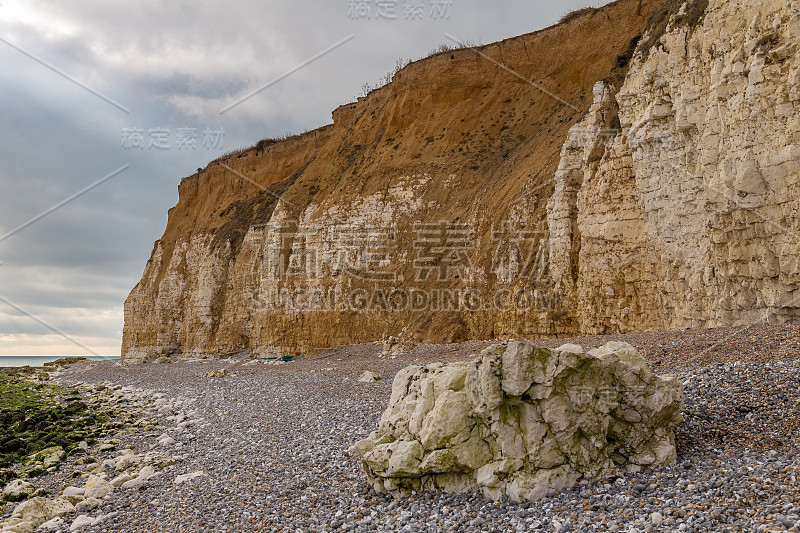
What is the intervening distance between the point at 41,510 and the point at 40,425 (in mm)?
9732

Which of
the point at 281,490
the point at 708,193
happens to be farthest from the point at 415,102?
the point at 281,490

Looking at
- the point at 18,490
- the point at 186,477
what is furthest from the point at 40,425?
the point at 186,477

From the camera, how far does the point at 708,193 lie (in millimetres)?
13352

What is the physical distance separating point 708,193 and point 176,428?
53.1ft

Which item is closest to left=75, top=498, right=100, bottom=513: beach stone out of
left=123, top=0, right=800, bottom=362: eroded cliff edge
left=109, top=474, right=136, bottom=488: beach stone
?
left=109, top=474, right=136, bottom=488: beach stone

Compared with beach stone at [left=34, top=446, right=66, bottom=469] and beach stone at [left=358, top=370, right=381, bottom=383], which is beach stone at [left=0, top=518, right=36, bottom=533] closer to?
beach stone at [left=34, top=446, right=66, bottom=469]

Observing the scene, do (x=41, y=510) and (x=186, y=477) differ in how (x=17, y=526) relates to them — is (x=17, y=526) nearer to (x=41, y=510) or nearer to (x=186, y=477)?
Answer: (x=41, y=510)

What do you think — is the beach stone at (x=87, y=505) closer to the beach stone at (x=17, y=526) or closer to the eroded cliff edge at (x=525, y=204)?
the beach stone at (x=17, y=526)

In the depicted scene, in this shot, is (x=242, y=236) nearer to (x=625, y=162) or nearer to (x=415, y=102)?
(x=415, y=102)

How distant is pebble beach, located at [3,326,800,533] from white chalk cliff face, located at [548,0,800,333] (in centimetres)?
270

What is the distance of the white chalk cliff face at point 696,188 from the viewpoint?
37.6ft

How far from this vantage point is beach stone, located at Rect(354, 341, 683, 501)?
235 inches

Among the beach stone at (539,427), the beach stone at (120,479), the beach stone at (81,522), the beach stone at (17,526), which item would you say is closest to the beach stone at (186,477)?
the beach stone at (120,479)

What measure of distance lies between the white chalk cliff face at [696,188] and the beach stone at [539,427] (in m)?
7.92
